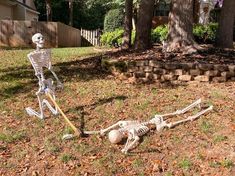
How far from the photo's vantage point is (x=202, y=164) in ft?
16.4

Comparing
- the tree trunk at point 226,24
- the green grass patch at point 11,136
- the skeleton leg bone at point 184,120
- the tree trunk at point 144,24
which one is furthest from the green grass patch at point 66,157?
the tree trunk at point 226,24

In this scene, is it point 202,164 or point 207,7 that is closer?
point 202,164

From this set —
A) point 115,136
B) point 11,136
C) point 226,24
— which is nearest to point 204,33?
point 226,24

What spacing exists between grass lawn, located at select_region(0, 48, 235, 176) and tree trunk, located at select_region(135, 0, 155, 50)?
381cm

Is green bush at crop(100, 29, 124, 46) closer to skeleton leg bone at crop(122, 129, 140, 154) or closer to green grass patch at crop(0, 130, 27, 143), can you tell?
green grass patch at crop(0, 130, 27, 143)

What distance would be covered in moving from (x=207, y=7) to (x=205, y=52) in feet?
47.4

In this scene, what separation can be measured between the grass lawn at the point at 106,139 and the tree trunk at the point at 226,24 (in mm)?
3686

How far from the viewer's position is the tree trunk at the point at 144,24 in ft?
38.6

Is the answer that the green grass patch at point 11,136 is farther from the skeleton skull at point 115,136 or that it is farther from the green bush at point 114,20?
the green bush at point 114,20

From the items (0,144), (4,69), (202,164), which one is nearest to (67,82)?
(4,69)

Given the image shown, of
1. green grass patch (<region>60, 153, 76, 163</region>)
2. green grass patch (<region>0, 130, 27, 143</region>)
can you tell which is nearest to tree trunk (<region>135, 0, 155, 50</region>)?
green grass patch (<region>0, 130, 27, 143</region>)

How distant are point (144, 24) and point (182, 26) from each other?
6.97ft

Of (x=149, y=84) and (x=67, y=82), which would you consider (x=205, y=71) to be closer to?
(x=149, y=84)

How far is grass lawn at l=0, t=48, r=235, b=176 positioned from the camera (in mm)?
5031
